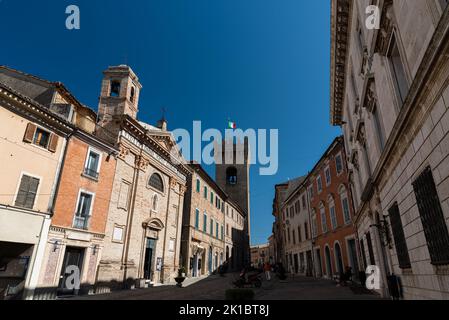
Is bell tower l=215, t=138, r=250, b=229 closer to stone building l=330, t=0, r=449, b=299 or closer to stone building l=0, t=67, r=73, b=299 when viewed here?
stone building l=0, t=67, r=73, b=299

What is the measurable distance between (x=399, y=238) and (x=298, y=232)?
24619mm

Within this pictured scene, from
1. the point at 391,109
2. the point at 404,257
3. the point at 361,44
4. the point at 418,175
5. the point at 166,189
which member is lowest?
the point at 404,257

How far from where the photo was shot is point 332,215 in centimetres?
2177

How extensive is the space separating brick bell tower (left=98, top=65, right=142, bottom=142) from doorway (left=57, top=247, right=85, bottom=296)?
33.2ft

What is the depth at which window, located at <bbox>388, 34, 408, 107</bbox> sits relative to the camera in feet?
23.6

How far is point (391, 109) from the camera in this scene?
7.72 m

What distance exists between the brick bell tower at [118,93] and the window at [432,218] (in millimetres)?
20404

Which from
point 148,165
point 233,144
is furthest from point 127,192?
point 233,144

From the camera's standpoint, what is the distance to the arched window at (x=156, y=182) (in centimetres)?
2212

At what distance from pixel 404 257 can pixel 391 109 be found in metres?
4.50

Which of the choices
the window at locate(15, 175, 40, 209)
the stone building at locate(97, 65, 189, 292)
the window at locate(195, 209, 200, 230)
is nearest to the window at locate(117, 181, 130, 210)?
the stone building at locate(97, 65, 189, 292)

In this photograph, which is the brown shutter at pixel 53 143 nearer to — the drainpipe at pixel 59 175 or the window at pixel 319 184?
the drainpipe at pixel 59 175
